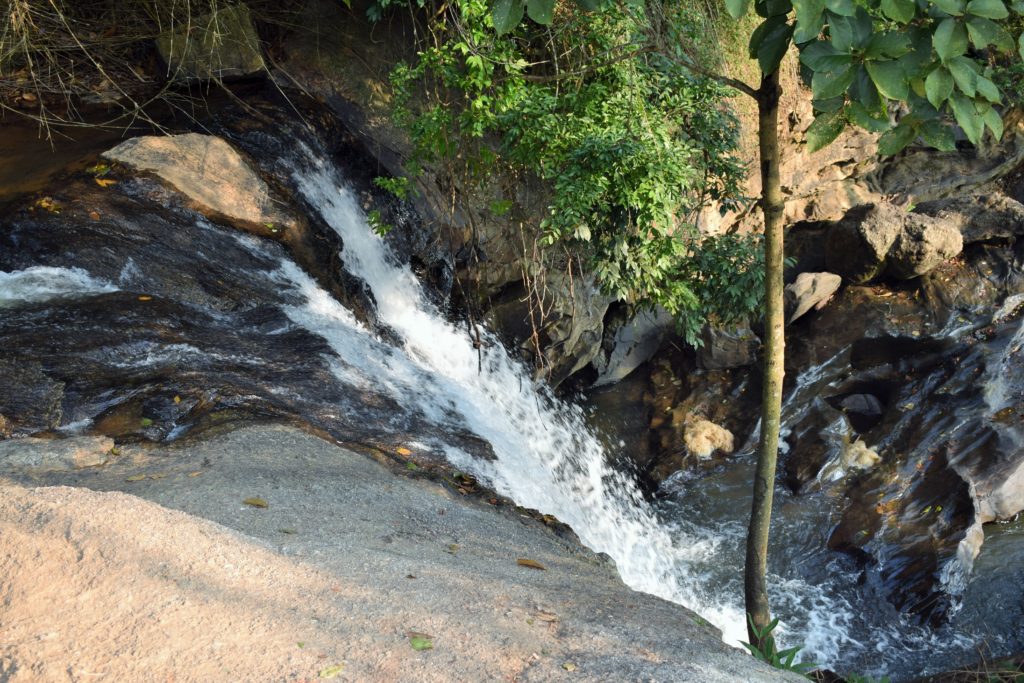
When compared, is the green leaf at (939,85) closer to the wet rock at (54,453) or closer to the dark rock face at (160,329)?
the dark rock face at (160,329)

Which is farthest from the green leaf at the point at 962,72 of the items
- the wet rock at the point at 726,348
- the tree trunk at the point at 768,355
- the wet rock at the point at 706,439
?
the wet rock at the point at 726,348

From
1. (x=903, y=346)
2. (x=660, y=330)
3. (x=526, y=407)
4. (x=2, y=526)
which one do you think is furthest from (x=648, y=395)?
(x=2, y=526)

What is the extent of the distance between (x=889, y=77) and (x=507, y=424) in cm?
531

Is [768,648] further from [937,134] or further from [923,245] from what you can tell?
[923,245]

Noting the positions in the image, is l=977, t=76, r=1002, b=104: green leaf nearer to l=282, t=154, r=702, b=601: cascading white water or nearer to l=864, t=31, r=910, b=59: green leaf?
l=864, t=31, r=910, b=59: green leaf

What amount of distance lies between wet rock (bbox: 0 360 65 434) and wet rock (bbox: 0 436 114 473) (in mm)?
192

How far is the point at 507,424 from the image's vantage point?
24.6 ft

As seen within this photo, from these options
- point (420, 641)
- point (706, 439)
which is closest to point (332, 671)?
point (420, 641)

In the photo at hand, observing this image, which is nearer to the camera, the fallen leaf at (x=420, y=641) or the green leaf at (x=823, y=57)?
the green leaf at (x=823, y=57)

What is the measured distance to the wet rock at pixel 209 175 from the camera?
287 inches

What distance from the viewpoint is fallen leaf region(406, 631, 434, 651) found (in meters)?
3.00

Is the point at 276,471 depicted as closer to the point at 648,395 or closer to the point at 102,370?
the point at 102,370

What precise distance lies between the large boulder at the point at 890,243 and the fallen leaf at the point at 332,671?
7815mm

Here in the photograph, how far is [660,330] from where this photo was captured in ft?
31.7
